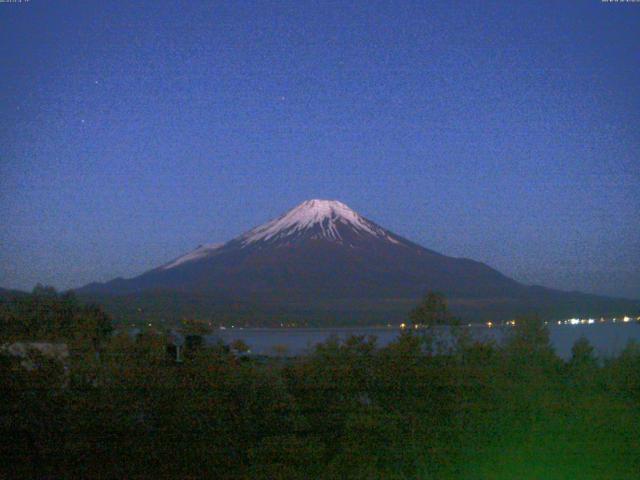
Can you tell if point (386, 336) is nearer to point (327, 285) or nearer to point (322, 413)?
point (322, 413)

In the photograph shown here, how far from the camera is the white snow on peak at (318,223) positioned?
1953 centimetres

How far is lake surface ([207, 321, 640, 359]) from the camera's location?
21.1ft

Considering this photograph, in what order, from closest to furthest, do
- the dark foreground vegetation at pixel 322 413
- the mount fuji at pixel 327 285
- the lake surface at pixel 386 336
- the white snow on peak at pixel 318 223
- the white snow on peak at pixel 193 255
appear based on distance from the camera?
1. the dark foreground vegetation at pixel 322 413
2. the lake surface at pixel 386 336
3. the mount fuji at pixel 327 285
4. the white snow on peak at pixel 193 255
5. the white snow on peak at pixel 318 223

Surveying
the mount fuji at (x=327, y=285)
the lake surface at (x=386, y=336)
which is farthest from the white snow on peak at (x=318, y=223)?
the lake surface at (x=386, y=336)

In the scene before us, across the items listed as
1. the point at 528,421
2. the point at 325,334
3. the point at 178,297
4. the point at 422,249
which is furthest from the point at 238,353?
the point at 422,249

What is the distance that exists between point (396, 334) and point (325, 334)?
0.64 metres

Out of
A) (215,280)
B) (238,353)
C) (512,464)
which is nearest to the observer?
(512,464)

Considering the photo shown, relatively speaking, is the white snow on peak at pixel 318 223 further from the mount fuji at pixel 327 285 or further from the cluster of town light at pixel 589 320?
the cluster of town light at pixel 589 320

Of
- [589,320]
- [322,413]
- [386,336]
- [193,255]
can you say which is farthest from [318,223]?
[322,413]

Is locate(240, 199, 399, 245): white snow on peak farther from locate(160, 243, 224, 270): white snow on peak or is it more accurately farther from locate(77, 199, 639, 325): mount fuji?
locate(160, 243, 224, 270): white snow on peak

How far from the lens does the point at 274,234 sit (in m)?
20.6

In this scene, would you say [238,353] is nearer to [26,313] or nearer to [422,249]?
[26,313]

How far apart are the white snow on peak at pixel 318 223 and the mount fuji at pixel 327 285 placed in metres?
0.13

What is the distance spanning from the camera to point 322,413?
213 inches
